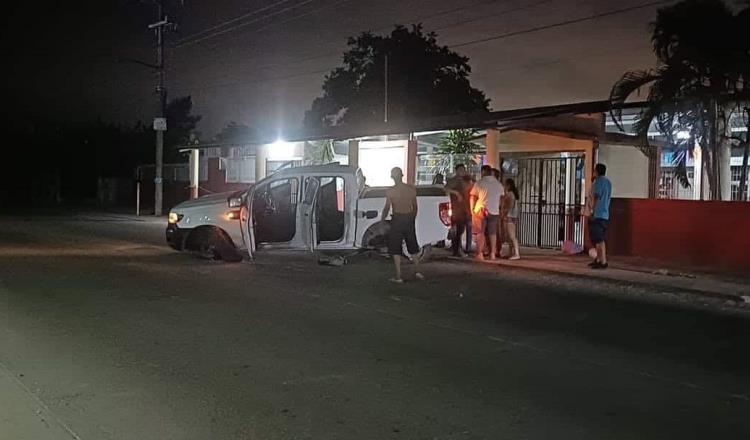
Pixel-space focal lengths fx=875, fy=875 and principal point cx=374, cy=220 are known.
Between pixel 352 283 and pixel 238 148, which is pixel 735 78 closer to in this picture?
pixel 352 283

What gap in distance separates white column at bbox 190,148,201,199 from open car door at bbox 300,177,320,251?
2096 centimetres

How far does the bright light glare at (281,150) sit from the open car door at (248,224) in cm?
1377

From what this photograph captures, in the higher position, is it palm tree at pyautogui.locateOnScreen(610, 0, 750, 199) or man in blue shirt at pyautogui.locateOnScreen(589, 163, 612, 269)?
palm tree at pyautogui.locateOnScreen(610, 0, 750, 199)

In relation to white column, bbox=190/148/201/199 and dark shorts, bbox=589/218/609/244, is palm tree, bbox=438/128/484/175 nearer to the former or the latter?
dark shorts, bbox=589/218/609/244

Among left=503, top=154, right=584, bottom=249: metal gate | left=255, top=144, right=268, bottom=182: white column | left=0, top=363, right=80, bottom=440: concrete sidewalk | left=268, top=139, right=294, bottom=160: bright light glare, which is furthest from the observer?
left=255, top=144, right=268, bottom=182: white column

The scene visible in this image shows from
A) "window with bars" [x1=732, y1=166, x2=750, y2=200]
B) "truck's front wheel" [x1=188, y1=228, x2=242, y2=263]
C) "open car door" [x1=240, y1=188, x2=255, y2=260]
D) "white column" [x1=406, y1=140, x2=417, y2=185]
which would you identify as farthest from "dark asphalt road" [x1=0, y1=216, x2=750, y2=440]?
"white column" [x1=406, y1=140, x2=417, y2=185]

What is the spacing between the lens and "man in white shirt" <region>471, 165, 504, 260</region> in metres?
16.5

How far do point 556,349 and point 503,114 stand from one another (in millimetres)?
13589

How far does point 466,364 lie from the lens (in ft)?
26.5

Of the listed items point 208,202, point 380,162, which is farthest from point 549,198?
point 208,202

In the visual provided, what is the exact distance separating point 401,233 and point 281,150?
17.5m

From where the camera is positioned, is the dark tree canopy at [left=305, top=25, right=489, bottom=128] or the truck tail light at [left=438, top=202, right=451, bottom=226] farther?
the dark tree canopy at [left=305, top=25, right=489, bottom=128]

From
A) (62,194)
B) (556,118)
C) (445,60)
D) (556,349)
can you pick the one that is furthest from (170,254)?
(62,194)

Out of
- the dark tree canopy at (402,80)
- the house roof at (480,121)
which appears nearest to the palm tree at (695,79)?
the house roof at (480,121)
